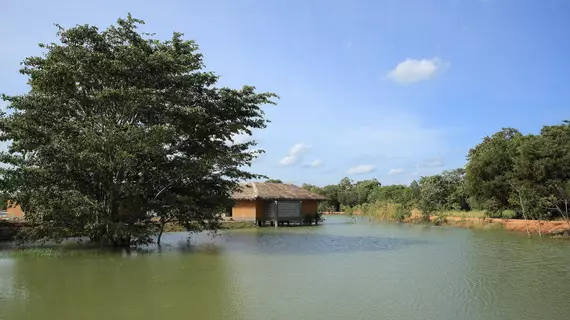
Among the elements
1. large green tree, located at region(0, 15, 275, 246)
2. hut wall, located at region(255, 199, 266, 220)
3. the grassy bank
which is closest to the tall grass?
the grassy bank

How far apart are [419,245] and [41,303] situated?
12.9 meters

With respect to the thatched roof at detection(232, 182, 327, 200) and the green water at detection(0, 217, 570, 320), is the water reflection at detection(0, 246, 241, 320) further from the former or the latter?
the thatched roof at detection(232, 182, 327, 200)

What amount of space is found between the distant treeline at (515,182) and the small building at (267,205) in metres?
8.36

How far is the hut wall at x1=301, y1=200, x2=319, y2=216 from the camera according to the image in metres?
31.1

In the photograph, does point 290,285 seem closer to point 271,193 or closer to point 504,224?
point 504,224

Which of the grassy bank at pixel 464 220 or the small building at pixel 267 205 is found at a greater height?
the small building at pixel 267 205

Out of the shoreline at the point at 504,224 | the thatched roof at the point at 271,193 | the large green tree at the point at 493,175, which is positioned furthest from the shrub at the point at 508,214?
the thatched roof at the point at 271,193

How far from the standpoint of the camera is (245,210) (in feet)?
95.3

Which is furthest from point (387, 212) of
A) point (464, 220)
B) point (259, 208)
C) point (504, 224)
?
point (504, 224)

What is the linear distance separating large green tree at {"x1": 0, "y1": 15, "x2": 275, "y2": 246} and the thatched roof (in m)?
12.5

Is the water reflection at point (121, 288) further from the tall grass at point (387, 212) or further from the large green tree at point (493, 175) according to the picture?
the tall grass at point (387, 212)

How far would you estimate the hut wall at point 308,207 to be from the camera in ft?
102

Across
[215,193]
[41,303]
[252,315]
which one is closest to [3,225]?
[215,193]

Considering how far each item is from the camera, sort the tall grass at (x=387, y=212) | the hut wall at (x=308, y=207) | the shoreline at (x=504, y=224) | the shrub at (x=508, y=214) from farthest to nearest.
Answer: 1. the tall grass at (x=387, y=212)
2. the hut wall at (x=308, y=207)
3. the shrub at (x=508, y=214)
4. the shoreline at (x=504, y=224)
